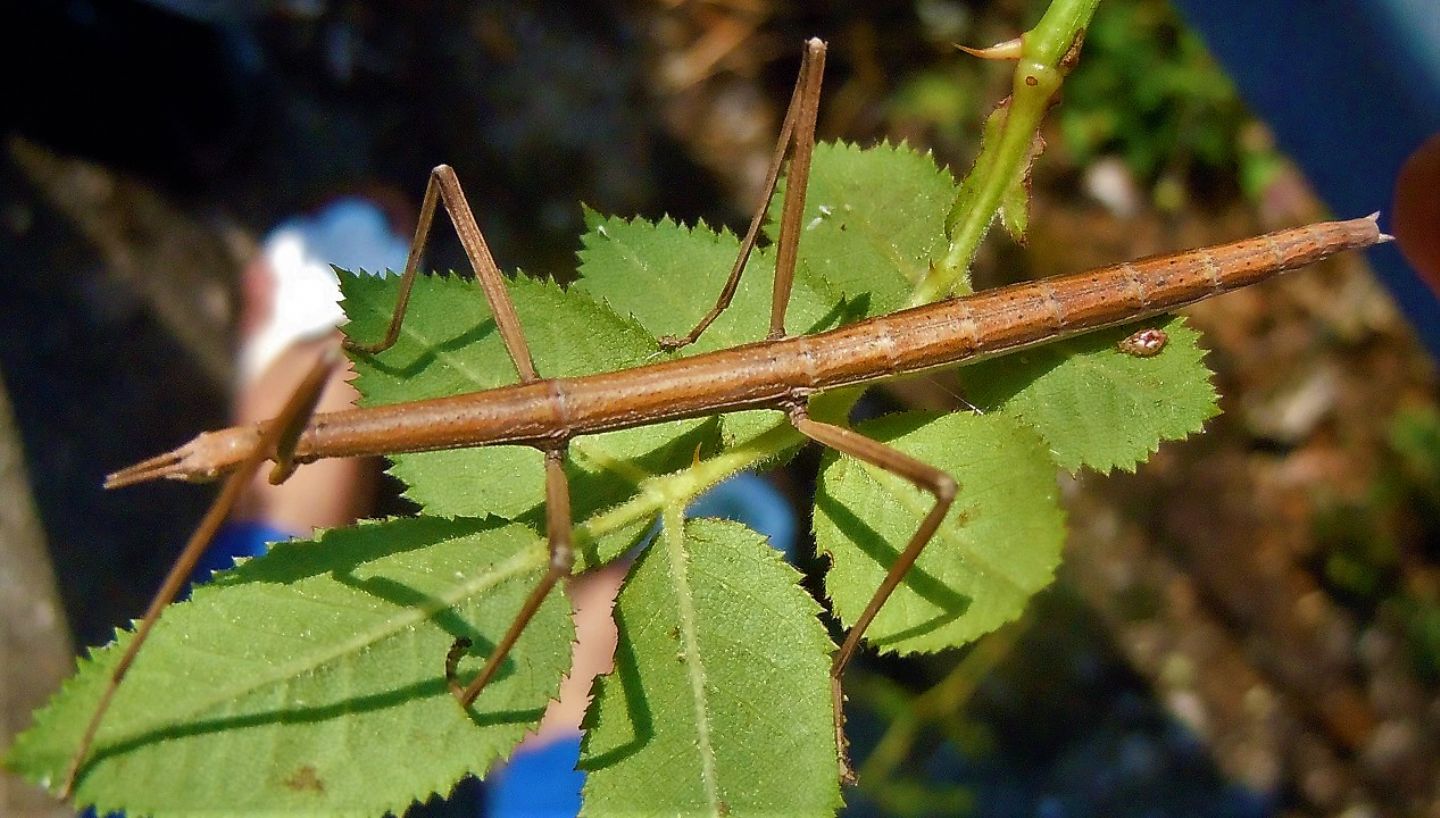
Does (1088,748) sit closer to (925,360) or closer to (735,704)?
(925,360)

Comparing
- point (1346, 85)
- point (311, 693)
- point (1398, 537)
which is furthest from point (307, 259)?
point (1398, 537)

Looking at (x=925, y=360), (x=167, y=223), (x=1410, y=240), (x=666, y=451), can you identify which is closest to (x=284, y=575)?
(x=666, y=451)

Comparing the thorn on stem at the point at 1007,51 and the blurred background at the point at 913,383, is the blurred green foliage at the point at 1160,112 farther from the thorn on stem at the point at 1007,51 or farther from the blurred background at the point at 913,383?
the thorn on stem at the point at 1007,51

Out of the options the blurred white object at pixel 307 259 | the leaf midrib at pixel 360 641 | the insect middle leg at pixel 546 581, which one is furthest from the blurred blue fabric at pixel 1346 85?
the blurred white object at pixel 307 259

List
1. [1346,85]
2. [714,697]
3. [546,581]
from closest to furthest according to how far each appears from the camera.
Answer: [714,697] → [546,581] → [1346,85]

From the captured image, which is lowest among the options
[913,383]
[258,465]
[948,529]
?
[948,529]

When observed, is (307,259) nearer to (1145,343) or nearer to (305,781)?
(305,781)
